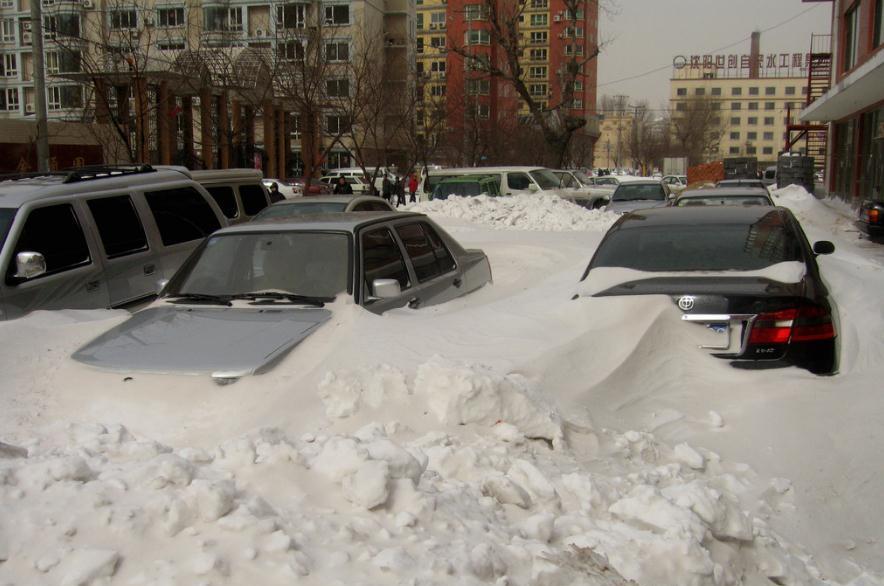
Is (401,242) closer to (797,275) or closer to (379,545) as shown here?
(797,275)

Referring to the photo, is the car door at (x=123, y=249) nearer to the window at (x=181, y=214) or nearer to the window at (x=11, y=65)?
the window at (x=181, y=214)

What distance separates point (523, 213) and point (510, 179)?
639cm

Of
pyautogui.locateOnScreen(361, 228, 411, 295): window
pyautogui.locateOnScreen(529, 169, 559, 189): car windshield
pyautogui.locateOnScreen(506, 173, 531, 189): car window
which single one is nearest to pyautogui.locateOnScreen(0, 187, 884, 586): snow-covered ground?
pyautogui.locateOnScreen(361, 228, 411, 295): window

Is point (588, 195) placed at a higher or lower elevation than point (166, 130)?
lower

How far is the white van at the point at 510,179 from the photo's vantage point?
83.9ft

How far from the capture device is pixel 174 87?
29.3 metres

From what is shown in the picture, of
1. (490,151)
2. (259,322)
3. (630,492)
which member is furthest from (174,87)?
(630,492)

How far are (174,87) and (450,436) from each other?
27655mm

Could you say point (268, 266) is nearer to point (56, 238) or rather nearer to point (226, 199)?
point (56, 238)

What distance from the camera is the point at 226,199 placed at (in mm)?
11820

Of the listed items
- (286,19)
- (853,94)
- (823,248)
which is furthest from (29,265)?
(853,94)

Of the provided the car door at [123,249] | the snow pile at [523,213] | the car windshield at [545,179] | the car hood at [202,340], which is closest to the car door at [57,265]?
the car door at [123,249]

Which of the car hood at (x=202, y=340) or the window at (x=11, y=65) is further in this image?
the window at (x=11, y=65)

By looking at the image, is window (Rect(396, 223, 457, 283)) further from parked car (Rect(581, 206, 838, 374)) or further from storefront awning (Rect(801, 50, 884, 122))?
storefront awning (Rect(801, 50, 884, 122))
